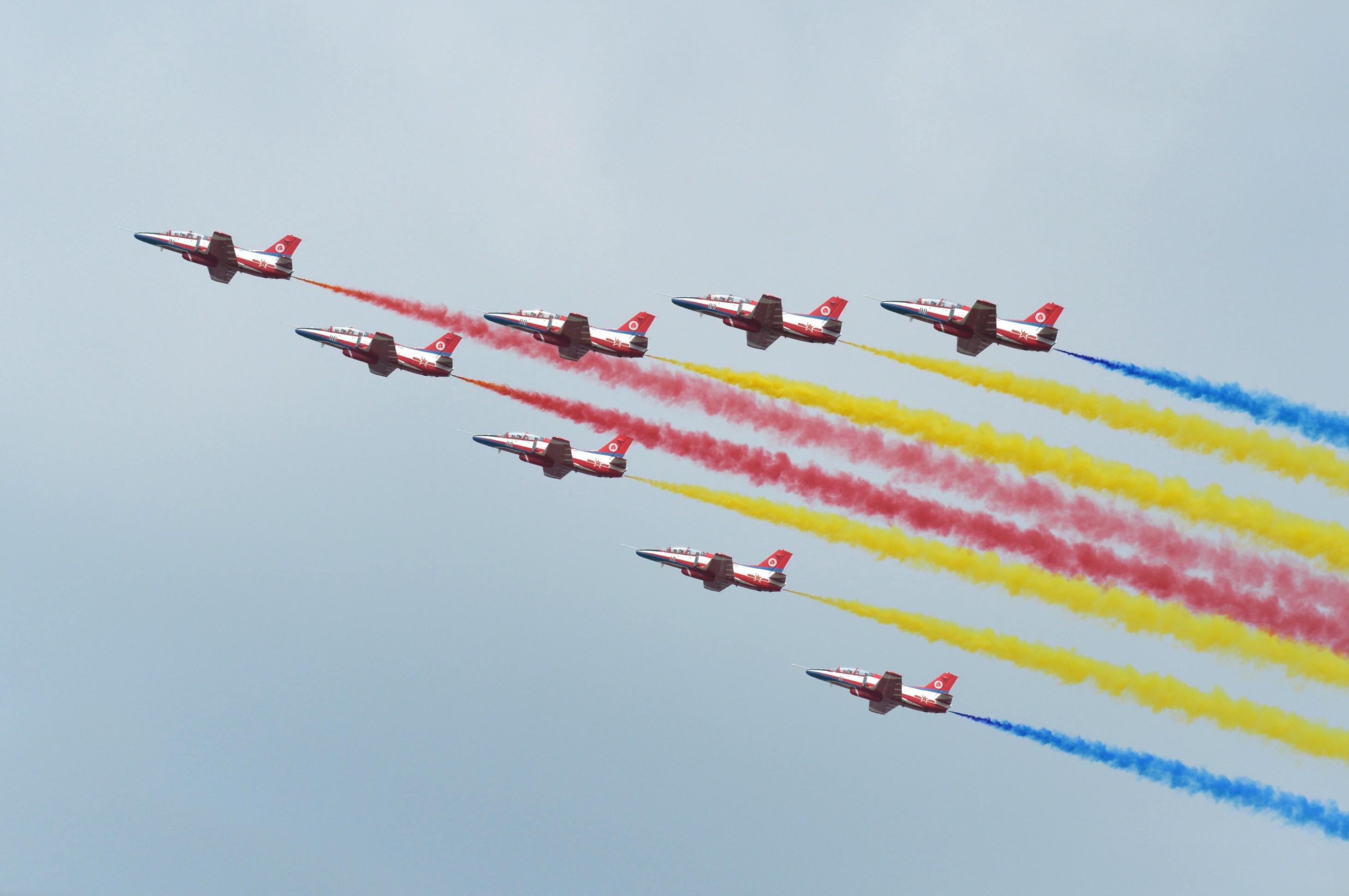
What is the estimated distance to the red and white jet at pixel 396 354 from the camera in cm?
8500

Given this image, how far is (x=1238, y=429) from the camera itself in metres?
82.5

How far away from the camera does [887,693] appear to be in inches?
3590

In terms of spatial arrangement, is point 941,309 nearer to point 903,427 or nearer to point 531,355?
point 903,427

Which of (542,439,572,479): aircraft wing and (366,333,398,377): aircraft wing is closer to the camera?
(366,333,398,377): aircraft wing

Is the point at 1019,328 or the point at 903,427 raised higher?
the point at 1019,328

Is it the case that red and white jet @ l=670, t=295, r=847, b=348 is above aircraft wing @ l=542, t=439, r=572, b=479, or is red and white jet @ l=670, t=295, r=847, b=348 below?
above

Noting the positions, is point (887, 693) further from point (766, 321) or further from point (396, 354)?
point (396, 354)

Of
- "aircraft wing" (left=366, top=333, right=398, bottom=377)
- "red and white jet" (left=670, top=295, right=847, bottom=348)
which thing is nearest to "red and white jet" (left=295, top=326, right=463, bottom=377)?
"aircraft wing" (left=366, top=333, right=398, bottom=377)

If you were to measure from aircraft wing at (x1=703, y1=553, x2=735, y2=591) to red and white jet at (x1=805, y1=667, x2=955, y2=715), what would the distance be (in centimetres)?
1073

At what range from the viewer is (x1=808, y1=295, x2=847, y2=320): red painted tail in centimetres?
8362

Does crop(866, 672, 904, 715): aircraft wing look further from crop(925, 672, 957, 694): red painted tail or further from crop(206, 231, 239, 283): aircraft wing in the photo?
crop(206, 231, 239, 283): aircraft wing

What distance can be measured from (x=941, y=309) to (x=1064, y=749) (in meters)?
24.9

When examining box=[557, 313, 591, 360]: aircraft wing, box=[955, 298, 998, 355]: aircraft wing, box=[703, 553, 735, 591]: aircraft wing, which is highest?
box=[955, 298, 998, 355]: aircraft wing

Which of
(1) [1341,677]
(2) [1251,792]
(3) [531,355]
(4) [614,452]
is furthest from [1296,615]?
(3) [531,355]
